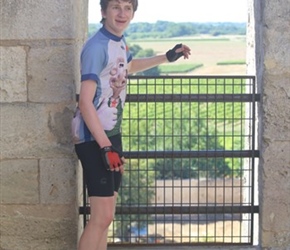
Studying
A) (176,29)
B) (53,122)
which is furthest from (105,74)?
(176,29)

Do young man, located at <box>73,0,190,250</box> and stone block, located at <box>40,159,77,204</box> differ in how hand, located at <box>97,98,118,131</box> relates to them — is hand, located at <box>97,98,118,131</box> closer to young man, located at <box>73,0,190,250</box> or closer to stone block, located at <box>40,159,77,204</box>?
young man, located at <box>73,0,190,250</box>

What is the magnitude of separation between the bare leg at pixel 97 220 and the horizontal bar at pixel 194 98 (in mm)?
807

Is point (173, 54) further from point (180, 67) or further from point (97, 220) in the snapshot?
point (180, 67)

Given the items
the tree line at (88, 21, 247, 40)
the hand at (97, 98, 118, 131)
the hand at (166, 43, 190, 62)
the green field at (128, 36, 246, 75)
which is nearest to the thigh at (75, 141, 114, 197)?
the hand at (97, 98, 118, 131)

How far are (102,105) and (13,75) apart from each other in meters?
0.73

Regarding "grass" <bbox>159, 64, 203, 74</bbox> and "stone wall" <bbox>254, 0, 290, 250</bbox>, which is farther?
"grass" <bbox>159, 64, 203, 74</bbox>

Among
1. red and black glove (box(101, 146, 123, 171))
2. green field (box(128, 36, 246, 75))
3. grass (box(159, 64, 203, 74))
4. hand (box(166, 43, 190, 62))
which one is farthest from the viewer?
green field (box(128, 36, 246, 75))

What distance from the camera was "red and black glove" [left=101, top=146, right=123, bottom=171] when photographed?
3.42 m

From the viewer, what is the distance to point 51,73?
4070 mm

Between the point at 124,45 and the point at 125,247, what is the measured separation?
4.35 feet

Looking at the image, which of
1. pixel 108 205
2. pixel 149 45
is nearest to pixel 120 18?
pixel 108 205

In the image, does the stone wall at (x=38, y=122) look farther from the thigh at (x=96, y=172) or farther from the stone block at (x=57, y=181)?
the thigh at (x=96, y=172)

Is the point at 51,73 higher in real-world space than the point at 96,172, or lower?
higher

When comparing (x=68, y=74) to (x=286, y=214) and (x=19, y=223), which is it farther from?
(x=286, y=214)
